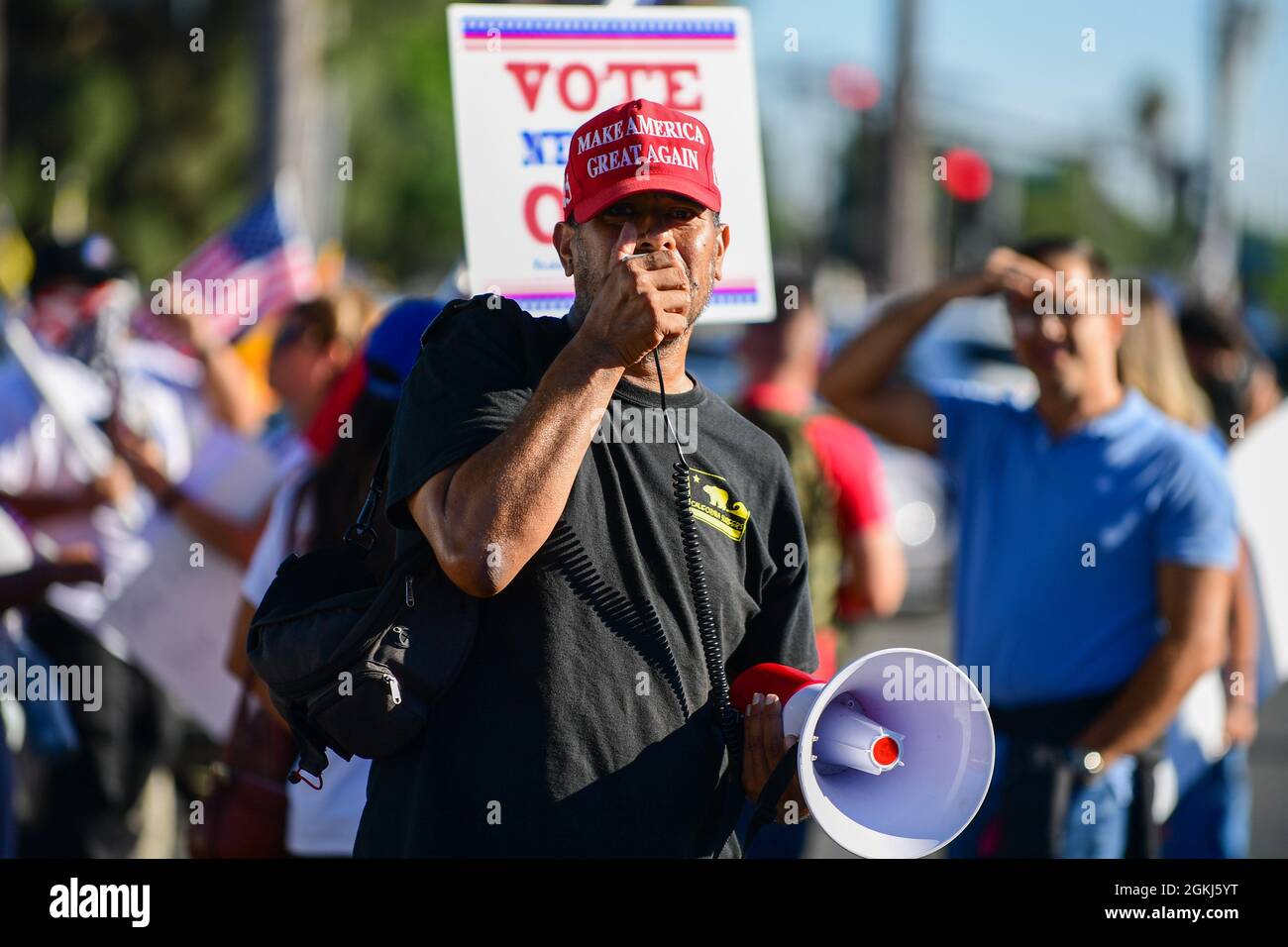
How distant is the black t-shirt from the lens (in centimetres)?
246

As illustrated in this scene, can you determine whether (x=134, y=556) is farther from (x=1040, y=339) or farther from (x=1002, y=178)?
(x=1002, y=178)

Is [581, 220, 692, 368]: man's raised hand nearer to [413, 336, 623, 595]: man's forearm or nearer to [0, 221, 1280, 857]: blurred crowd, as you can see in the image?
[413, 336, 623, 595]: man's forearm

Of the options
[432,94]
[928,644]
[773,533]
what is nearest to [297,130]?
[928,644]

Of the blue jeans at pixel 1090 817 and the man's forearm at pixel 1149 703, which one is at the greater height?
the man's forearm at pixel 1149 703

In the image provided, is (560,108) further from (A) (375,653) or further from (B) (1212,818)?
(B) (1212,818)

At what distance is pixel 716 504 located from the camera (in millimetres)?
2639

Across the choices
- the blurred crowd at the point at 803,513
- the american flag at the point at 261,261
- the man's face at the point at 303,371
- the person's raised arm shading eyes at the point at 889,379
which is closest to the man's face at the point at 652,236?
the blurred crowd at the point at 803,513

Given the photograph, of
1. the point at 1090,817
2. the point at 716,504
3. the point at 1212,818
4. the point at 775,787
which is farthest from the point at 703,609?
the point at 1212,818

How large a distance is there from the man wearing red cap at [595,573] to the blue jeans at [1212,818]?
2.70m

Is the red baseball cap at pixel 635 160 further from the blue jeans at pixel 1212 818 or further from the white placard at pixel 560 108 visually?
the blue jeans at pixel 1212 818

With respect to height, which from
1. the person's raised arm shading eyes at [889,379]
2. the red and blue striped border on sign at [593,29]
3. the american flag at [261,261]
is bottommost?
the person's raised arm shading eyes at [889,379]

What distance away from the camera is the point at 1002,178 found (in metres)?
52.2

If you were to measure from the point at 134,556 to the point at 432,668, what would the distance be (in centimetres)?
375

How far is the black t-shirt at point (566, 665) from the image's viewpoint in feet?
8.06
